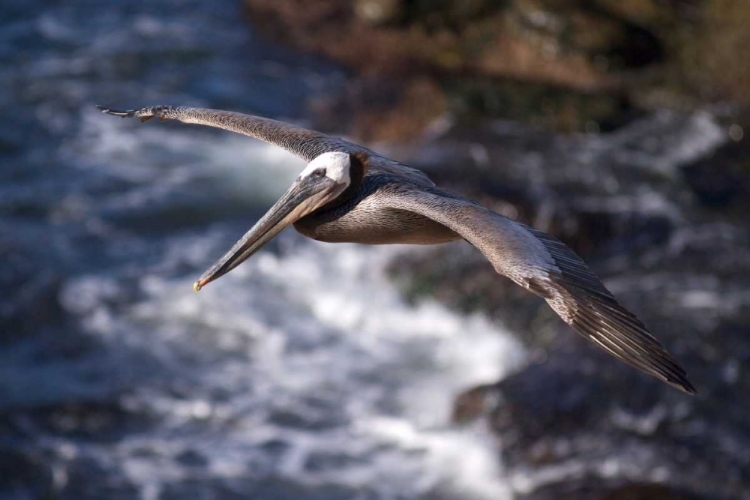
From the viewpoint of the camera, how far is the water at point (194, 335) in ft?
44.0

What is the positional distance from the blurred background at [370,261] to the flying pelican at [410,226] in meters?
5.28

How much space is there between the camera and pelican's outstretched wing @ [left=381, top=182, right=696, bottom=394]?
6.18 metres

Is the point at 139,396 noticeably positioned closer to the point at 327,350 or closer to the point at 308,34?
the point at 327,350

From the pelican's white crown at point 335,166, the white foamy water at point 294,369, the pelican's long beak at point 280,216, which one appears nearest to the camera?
the pelican's long beak at point 280,216

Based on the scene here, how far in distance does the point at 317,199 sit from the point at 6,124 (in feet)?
47.1

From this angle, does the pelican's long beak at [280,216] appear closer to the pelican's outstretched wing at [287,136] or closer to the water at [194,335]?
the pelican's outstretched wing at [287,136]

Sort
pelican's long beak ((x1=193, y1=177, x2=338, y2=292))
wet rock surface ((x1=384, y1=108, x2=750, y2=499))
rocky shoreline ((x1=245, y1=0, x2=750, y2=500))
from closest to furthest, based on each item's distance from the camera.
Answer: pelican's long beak ((x1=193, y1=177, x2=338, y2=292)) < wet rock surface ((x1=384, y1=108, x2=750, y2=499)) < rocky shoreline ((x1=245, y1=0, x2=750, y2=500))

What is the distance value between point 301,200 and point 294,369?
7.92 m

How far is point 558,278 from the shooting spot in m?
6.59

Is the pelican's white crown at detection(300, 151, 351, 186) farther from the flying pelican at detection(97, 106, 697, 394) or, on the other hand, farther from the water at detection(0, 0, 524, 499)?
the water at detection(0, 0, 524, 499)

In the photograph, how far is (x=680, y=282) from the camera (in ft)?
49.5

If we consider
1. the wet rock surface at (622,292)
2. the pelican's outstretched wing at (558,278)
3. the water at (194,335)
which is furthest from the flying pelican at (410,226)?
the water at (194,335)

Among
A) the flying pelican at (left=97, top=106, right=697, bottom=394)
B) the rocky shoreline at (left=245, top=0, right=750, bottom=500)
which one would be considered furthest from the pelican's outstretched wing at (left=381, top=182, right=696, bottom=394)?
the rocky shoreline at (left=245, top=0, right=750, bottom=500)

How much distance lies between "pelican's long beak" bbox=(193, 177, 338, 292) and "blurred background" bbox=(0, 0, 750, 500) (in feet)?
18.7
